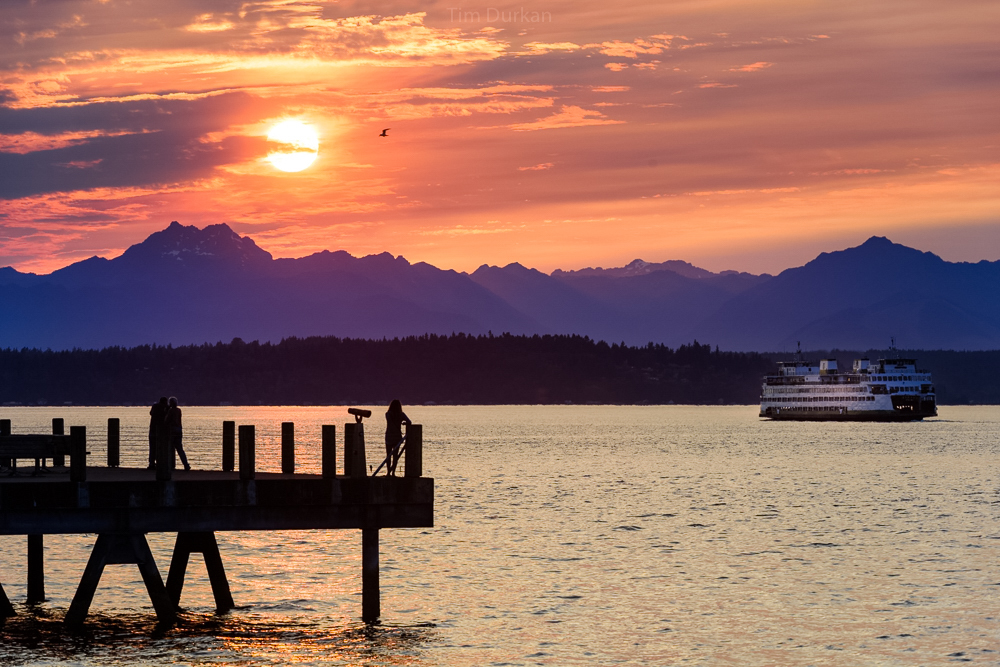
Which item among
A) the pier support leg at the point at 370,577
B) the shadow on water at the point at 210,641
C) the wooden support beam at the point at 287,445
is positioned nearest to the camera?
the shadow on water at the point at 210,641

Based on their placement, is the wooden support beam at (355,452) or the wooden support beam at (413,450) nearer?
the wooden support beam at (355,452)

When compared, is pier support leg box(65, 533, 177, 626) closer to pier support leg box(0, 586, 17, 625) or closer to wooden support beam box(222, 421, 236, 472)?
pier support leg box(0, 586, 17, 625)

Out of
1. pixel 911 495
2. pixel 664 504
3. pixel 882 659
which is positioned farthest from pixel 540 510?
pixel 882 659

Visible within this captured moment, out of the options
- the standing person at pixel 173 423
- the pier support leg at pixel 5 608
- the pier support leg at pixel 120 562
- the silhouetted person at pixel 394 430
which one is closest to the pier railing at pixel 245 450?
the silhouetted person at pixel 394 430

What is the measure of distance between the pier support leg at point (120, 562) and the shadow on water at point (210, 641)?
532 millimetres

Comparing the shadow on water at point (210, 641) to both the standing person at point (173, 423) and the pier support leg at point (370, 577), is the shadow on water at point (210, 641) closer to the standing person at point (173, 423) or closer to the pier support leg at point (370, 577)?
the pier support leg at point (370, 577)

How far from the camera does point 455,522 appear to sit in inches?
2502

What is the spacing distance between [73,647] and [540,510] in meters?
43.1

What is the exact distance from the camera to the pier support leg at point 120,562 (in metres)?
30.3

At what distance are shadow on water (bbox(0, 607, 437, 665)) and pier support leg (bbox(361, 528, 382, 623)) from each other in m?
0.43

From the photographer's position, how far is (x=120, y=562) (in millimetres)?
30188

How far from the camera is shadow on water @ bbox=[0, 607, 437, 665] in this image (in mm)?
29984

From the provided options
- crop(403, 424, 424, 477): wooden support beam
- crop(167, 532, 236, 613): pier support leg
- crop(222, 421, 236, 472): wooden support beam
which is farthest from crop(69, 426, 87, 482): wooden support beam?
crop(403, 424, 424, 477): wooden support beam

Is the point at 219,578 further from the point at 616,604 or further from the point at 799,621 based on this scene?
the point at 799,621
